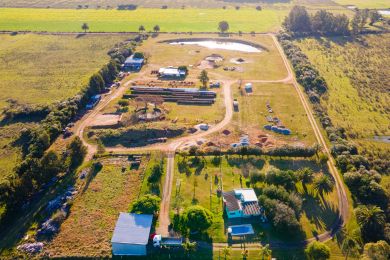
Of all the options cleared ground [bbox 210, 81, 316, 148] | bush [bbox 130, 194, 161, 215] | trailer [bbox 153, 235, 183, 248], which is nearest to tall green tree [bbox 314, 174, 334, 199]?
cleared ground [bbox 210, 81, 316, 148]

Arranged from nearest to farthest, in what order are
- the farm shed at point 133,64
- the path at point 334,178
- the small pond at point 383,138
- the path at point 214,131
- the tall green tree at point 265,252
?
the tall green tree at point 265,252, the path at point 214,131, the path at point 334,178, the small pond at point 383,138, the farm shed at point 133,64

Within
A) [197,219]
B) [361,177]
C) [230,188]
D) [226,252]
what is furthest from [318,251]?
[361,177]

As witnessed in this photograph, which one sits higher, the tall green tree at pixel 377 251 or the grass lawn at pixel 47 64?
the grass lawn at pixel 47 64

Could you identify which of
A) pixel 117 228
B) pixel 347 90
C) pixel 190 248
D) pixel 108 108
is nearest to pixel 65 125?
pixel 108 108

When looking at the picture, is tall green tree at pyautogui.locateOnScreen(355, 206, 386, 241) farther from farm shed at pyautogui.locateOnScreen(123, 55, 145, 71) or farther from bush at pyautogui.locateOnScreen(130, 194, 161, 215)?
farm shed at pyautogui.locateOnScreen(123, 55, 145, 71)

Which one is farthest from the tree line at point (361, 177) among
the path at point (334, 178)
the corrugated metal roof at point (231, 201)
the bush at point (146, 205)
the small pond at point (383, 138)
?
the bush at point (146, 205)

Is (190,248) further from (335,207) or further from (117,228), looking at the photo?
(335,207)

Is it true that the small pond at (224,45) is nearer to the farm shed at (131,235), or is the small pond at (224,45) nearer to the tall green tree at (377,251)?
the farm shed at (131,235)
